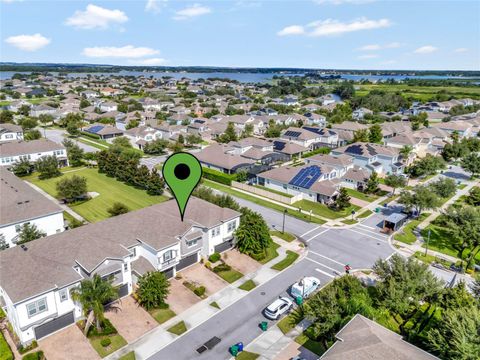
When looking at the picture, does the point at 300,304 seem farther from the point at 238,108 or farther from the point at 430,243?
the point at 238,108

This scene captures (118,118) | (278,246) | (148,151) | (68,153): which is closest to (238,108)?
(118,118)

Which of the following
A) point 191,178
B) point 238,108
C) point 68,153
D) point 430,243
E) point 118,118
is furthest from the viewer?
point 238,108

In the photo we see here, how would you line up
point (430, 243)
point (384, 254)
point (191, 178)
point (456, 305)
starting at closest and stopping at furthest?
point (191, 178)
point (456, 305)
point (384, 254)
point (430, 243)

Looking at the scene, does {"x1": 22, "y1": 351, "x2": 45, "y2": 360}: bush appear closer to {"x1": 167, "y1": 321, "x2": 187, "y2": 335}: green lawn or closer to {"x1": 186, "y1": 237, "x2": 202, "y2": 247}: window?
{"x1": 167, "y1": 321, "x2": 187, "y2": 335}: green lawn

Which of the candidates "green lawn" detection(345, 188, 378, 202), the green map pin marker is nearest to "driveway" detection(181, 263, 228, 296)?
the green map pin marker

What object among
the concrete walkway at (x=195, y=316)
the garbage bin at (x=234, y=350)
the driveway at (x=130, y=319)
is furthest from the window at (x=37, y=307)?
the garbage bin at (x=234, y=350)

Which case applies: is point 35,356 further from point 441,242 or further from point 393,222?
point 441,242

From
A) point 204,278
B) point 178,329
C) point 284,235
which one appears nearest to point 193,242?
point 204,278
